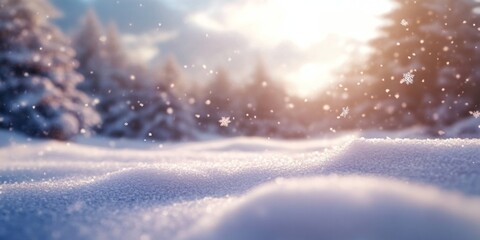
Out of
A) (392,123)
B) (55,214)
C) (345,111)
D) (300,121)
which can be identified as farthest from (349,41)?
(55,214)

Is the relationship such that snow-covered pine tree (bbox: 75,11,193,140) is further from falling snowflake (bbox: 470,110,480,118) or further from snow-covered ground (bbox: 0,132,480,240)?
snow-covered ground (bbox: 0,132,480,240)

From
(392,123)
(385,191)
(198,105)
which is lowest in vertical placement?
(385,191)

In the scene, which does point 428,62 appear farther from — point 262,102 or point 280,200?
point 262,102

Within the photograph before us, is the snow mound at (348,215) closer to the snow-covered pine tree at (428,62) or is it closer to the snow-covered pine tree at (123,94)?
the snow-covered pine tree at (428,62)

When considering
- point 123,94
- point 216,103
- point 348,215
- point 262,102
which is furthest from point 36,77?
point 216,103

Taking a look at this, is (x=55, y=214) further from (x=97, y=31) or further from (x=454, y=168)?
(x=97, y=31)

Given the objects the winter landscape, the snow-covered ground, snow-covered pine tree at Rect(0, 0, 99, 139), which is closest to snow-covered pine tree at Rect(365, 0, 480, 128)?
the winter landscape
